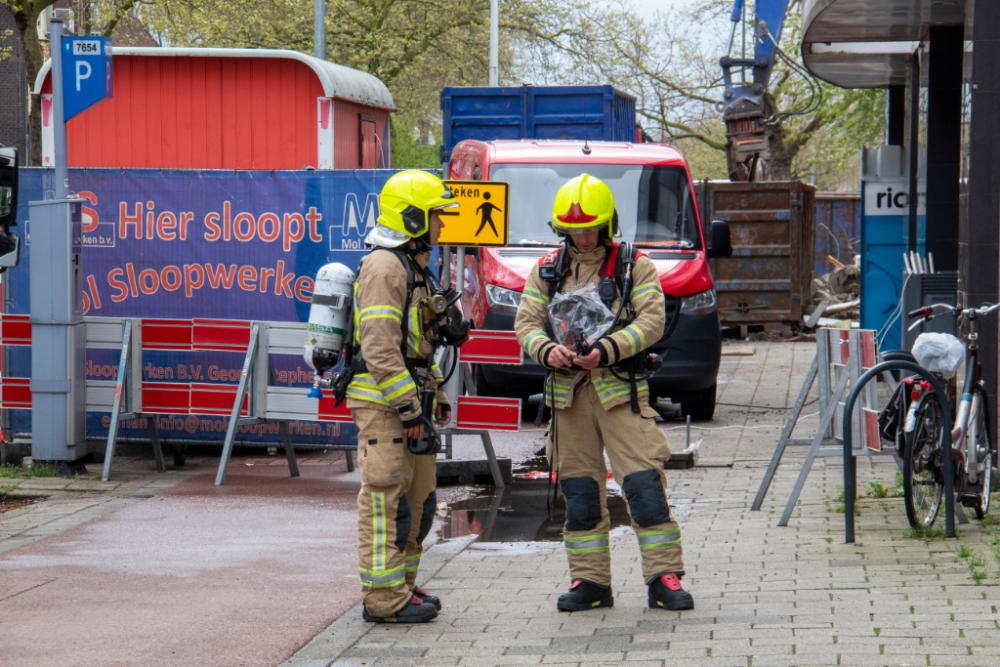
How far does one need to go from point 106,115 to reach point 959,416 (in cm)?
983

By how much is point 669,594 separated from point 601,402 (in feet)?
2.81

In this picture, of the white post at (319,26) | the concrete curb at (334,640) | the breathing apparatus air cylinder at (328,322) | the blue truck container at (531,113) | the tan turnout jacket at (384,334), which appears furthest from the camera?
the white post at (319,26)

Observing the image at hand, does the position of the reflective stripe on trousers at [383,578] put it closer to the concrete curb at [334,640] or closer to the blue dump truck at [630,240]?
the concrete curb at [334,640]

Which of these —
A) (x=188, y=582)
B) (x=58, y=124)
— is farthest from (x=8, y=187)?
(x=188, y=582)

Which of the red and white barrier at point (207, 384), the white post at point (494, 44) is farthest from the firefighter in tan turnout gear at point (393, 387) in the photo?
the white post at point (494, 44)

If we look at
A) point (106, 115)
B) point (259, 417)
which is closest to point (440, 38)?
point (106, 115)

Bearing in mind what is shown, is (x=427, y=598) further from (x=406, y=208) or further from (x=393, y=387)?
(x=406, y=208)

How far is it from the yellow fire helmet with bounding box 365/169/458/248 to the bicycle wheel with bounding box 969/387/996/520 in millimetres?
3278

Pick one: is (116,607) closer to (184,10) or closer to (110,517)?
(110,517)

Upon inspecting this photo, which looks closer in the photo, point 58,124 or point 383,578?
point 383,578

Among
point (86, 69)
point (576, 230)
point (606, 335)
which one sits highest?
point (86, 69)

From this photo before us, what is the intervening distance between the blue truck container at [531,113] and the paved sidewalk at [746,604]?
10447mm

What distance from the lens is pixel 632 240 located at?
12047 millimetres

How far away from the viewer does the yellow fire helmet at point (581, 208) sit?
5.71m
